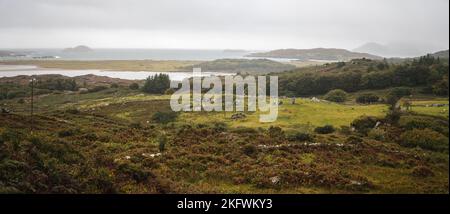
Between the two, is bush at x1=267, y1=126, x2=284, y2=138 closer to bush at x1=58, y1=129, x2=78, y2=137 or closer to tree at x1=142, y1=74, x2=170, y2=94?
bush at x1=58, y1=129, x2=78, y2=137

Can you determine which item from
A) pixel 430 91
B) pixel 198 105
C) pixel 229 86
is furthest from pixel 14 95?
pixel 430 91

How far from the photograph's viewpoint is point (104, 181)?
673 inches

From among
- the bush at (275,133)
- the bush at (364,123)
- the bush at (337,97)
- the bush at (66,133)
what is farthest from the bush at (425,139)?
the bush at (337,97)

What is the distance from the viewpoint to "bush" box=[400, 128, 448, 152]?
36938 mm

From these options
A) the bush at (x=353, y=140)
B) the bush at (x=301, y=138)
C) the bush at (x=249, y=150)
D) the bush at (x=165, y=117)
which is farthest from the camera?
the bush at (x=165, y=117)

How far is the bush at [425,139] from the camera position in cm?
3694

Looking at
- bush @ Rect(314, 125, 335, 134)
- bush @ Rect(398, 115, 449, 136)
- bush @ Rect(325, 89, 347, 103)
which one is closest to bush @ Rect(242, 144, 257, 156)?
bush @ Rect(314, 125, 335, 134)

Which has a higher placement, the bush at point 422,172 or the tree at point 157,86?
the tree at point 157,86

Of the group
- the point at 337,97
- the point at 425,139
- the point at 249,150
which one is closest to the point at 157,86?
the point at 337,97

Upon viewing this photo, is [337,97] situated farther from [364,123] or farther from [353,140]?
[353,140]

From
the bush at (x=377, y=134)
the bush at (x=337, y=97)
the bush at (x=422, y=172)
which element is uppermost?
the bush at (x=337, y=97)

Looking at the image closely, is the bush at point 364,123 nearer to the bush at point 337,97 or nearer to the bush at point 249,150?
the bush at point 249,150

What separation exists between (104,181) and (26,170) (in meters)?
3.27
